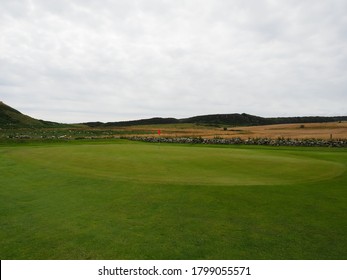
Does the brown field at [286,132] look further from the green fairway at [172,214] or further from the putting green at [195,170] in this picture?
the green fairway at [172,214]

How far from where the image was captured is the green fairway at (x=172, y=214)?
400 cm

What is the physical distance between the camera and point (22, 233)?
178 inches

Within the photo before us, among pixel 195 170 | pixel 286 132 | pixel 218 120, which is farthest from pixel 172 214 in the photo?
pixel 218 120

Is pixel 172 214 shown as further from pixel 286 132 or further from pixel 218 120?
pixel 218 120

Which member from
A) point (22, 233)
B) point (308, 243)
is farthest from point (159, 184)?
point (308, 243)

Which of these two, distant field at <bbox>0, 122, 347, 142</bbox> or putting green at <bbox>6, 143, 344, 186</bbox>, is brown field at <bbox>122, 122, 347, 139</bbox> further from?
putting green at <bbox>6, 143, 344, 186</bbox>

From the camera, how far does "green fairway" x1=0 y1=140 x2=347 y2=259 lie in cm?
400

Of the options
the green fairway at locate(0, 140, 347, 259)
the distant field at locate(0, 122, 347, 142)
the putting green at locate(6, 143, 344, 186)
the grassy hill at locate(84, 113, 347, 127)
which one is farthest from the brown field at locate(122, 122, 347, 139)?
the grassy hill at locate(84, 113, 347, 127)

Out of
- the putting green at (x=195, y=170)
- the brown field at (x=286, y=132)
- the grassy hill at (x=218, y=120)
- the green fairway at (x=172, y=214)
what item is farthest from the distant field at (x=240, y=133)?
the grassy hill at (x=218, y=120)

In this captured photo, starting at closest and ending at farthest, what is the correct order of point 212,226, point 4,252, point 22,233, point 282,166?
point 4,252, point 22,233, point 212,226, point 282,166

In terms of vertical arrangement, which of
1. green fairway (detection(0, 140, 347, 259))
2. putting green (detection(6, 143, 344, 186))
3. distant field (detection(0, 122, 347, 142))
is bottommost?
green fairway (detection(0, 140, 347, 259))

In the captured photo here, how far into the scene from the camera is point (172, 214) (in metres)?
5.37
